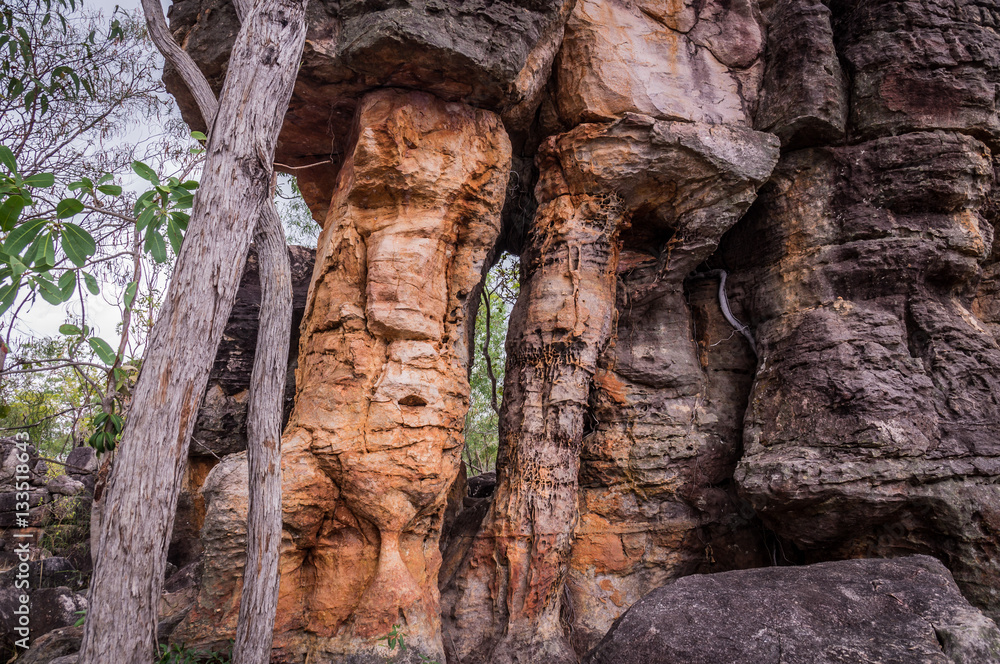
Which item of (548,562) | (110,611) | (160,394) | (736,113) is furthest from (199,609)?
(736,113)

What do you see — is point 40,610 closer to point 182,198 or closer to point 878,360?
point 182,198

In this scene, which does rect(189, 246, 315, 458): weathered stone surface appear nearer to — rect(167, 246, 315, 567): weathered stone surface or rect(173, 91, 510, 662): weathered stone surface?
rect(167, 246, 315, 567): weathered stone surface

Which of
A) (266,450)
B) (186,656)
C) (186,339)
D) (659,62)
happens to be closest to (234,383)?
(186,656)

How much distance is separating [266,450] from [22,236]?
1600 millimetres

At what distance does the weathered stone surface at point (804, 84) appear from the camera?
6289 millimetres

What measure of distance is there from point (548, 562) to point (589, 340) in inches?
82.5

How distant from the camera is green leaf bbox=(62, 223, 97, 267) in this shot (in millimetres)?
2967

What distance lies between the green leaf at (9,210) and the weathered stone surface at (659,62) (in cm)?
476

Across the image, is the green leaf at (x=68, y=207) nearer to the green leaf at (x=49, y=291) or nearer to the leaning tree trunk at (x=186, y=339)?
the green leaf at (x=49, y=291)

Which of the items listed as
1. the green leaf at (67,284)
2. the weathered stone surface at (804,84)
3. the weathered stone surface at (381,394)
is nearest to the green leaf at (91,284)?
the green leaf at (67,284)

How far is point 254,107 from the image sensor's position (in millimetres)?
3287

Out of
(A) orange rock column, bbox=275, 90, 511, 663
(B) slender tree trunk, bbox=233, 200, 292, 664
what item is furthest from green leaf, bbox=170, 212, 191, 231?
(A) orange rock column, bbox=275, 90, 511, 663

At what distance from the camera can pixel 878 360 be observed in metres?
5.60

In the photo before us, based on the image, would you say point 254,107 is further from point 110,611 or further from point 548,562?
point 548,562
